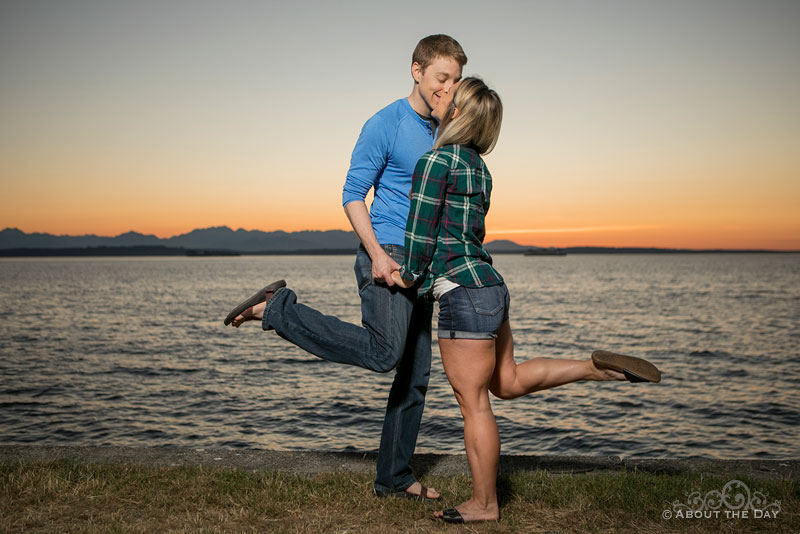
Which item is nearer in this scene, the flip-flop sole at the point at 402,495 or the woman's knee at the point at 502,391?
the woman's knee at the point at 502,391

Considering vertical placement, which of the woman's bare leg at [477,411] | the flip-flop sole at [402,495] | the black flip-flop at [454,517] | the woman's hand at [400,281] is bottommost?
the flip-flop sole at [402,495]

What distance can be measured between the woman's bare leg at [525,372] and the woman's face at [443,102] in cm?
122

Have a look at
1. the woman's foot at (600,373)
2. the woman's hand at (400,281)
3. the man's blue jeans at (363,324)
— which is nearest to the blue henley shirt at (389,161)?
the man's blue jeans at (363,324)

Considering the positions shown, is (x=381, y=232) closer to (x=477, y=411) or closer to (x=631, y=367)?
(x=477, y=411)

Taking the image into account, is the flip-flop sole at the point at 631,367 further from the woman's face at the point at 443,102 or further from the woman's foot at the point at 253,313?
the woman's foot at the point at 253,313

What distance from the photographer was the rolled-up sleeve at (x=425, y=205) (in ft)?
10.4

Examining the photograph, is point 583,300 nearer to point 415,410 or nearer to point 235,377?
point 235,377

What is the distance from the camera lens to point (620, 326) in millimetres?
31859

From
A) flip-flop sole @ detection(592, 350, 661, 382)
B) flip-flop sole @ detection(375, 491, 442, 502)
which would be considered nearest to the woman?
flip-flop sole @ detection(592, 350, 661, 382)

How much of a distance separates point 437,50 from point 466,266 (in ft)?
3.89

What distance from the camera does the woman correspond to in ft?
10.5

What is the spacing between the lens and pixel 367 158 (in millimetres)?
3531

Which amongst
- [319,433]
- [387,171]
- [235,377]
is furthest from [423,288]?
[235,377]

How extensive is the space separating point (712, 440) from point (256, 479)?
10715mm
